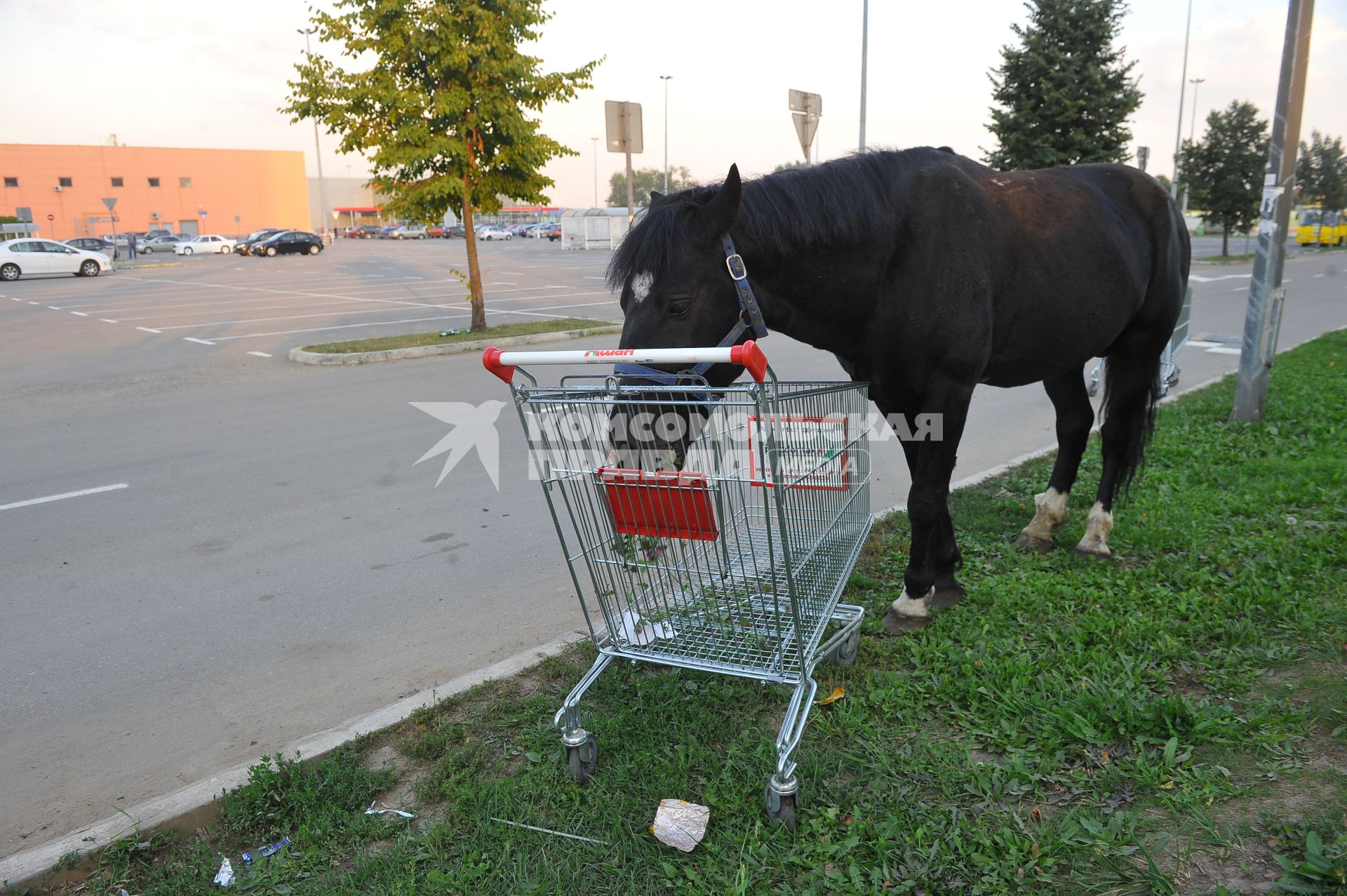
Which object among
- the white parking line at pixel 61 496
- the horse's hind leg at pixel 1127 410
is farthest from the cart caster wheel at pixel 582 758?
the white parking line at pixel 61 496

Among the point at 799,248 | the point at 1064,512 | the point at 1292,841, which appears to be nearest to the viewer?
the point at 1292,841

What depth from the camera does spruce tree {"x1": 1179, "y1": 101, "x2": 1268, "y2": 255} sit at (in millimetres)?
31734

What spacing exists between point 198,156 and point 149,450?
83879mm

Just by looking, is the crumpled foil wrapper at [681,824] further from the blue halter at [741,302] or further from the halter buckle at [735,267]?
the halter buckle at [735,267]

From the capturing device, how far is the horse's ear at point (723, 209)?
2.93 metres

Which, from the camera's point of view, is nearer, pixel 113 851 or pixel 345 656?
pixel 113 851

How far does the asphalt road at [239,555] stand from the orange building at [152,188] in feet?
242

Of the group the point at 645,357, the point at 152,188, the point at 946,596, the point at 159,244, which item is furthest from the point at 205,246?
the point at 645,357

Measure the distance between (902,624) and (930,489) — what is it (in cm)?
63

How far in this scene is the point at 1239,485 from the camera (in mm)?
5484

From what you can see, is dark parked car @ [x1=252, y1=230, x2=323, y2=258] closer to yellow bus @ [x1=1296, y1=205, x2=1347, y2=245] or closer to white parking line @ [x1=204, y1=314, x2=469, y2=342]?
white parking line @ [x1=204, y1=314, x2=469, y2=342]

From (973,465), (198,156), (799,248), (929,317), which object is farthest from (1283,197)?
(198,156)

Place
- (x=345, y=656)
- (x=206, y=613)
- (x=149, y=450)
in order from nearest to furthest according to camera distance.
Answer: (x=345, y=656) → (x=206, y=613) → (x=149, y=450)

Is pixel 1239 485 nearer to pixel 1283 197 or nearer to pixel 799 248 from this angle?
pixel 1283 197
